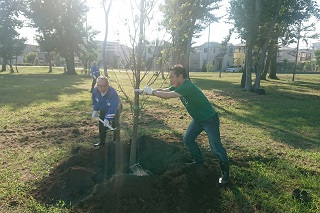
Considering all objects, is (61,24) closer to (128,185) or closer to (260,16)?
(260,16)

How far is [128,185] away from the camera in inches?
131

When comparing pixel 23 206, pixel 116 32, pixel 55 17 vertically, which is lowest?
pixel 23 206

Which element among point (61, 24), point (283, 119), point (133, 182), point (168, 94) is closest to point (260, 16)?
point (283, 119)

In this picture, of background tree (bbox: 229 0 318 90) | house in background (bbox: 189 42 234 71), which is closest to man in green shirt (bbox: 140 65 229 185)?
background tree (bbox: 229 0 318 90)

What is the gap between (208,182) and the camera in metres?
3.81

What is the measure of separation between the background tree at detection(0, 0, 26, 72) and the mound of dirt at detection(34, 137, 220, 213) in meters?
34.3

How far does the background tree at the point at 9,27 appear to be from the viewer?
1309 inches

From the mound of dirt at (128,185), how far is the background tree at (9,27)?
112 feet

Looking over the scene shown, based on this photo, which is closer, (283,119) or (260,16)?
(283,119)

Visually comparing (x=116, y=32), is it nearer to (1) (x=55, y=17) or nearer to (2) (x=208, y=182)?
(2) (x=208, y=182)

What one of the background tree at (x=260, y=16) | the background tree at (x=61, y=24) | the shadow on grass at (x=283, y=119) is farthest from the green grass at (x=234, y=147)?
the background tree at (x=61, y=24)

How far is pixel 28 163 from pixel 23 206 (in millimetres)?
1488

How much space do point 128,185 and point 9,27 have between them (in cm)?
3750

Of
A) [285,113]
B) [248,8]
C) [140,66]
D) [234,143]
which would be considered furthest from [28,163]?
[248,8]
